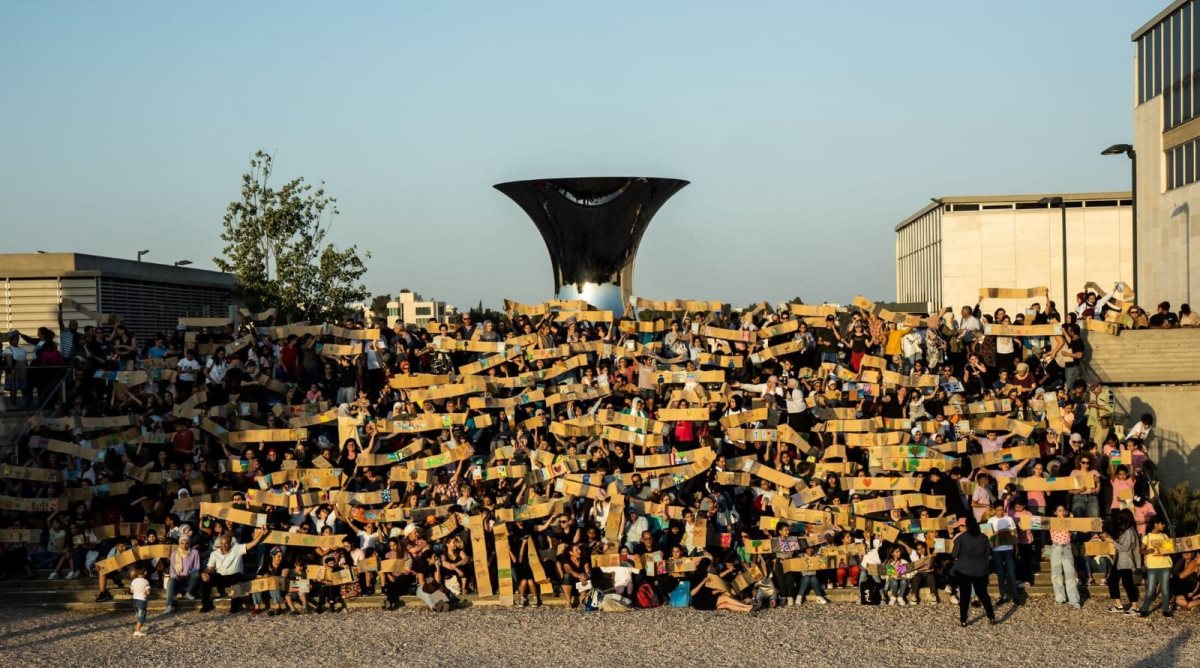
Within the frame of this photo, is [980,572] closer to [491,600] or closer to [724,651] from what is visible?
[724,651]

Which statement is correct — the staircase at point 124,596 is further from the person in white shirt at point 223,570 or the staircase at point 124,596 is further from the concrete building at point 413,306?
the concrete building at point 413,306

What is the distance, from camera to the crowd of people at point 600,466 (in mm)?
18828

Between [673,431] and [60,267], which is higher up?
[60,267]

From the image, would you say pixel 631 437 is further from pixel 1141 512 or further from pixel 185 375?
pixel 185 375

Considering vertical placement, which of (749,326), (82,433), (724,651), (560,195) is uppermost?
(560,195)

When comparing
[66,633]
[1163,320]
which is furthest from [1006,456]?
[66,633]

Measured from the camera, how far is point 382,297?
438 feet

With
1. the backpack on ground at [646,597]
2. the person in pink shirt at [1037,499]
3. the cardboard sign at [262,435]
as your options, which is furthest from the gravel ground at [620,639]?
the cardboard sign at [262,435]

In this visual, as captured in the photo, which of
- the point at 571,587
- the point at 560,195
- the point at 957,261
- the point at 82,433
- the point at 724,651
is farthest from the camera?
the point at 957,261

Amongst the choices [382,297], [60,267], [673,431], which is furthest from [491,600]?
[382,297]

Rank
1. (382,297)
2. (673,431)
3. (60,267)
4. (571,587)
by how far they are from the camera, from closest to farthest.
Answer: (571,587) < (673,431) < (60,267) < (382,297)

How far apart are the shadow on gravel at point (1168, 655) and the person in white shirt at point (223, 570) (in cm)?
1121

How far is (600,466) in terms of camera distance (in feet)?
66.9

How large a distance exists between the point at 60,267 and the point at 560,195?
11.1 metres
